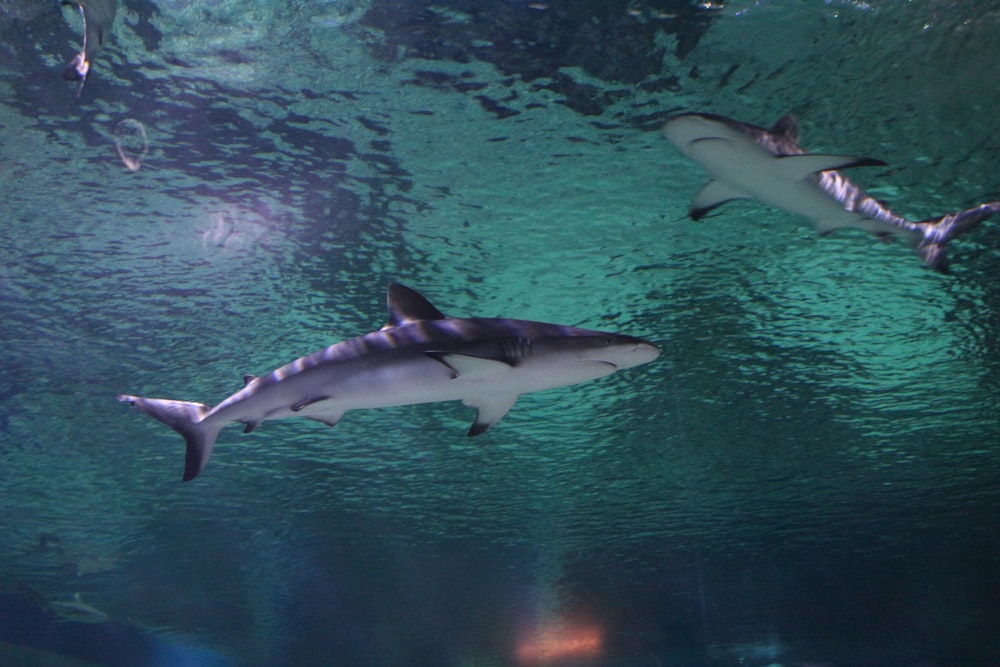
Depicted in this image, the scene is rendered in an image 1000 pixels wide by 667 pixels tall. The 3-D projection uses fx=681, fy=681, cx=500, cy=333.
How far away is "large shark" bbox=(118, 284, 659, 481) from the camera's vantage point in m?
3.58

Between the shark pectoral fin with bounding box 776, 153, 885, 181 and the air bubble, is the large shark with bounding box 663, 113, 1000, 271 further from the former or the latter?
the air bubble

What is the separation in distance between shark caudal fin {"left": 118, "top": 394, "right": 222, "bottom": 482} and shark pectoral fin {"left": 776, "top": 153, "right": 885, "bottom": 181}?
384 cm

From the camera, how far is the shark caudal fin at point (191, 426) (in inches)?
171

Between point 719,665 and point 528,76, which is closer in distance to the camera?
point 528,76

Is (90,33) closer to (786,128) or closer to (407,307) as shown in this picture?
(407,307)

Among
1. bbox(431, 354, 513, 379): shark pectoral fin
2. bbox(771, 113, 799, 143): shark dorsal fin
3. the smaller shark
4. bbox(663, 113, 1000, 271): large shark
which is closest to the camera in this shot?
bbox(431, 354, 513, 379): shark pectoral fin

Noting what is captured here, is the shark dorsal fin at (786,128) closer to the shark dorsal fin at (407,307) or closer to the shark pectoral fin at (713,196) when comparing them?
the shark pectoral fin at (713,196)

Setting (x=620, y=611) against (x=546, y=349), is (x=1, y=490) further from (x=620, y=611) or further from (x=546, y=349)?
(x=620, y=611)

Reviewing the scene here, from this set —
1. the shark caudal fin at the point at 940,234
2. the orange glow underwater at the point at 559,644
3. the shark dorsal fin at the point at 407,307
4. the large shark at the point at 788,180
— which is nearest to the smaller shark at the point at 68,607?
the orange glow underwater at the point at 559,644

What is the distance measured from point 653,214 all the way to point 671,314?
1.94 m

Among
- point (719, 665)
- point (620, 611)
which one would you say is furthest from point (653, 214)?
point (719, 665)

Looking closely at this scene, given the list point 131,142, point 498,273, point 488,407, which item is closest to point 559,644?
point 498,273

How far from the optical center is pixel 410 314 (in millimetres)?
3979

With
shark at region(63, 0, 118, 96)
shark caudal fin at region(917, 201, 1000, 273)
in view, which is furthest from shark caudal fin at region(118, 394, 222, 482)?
shark caudal fin at region(917, 201, 1000, 273)
